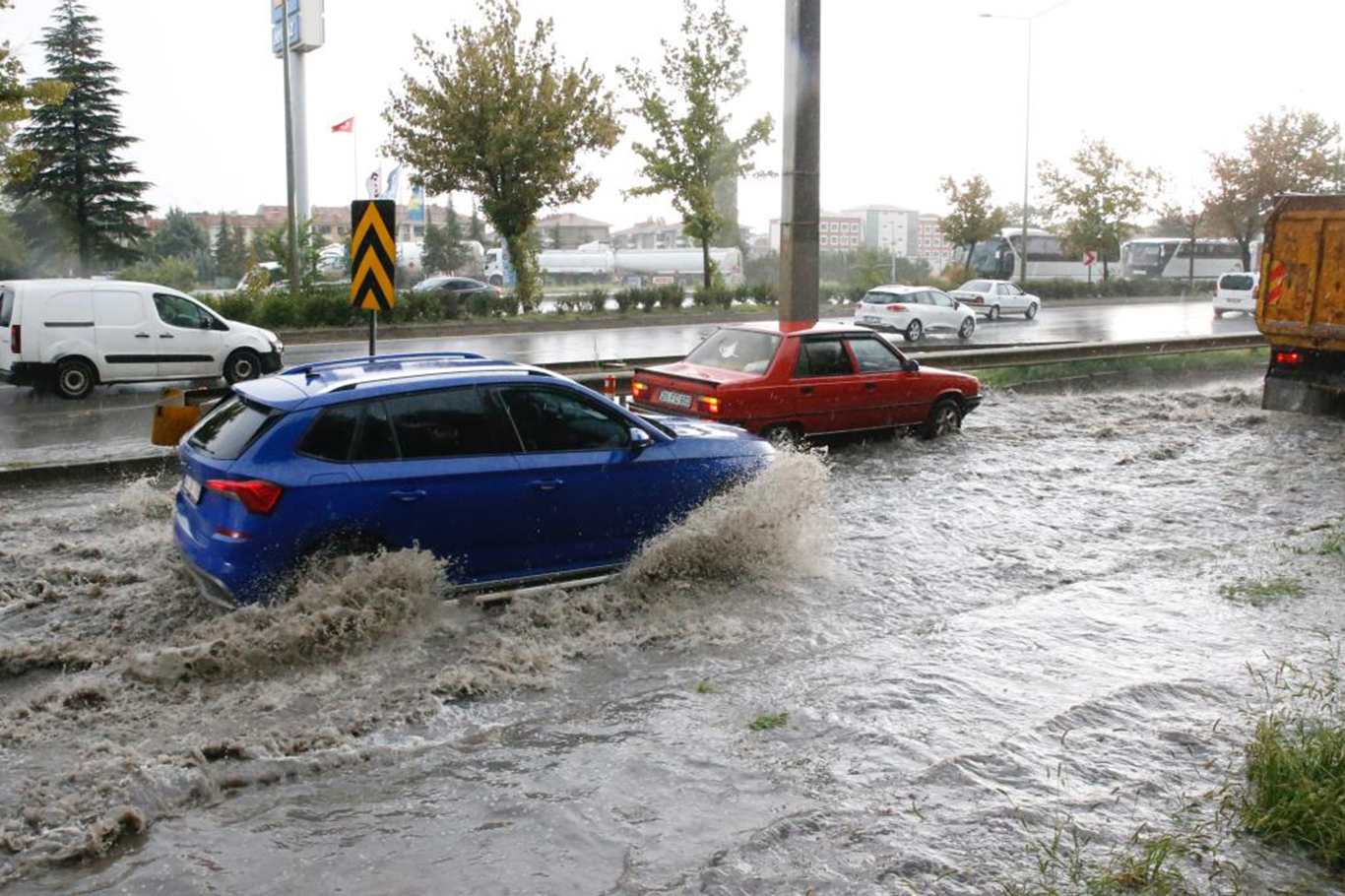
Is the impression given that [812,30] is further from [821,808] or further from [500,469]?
[821,808]

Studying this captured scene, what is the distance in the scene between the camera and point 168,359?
1783cm

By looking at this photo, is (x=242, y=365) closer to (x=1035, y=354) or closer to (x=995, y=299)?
(x=1035, y=354)

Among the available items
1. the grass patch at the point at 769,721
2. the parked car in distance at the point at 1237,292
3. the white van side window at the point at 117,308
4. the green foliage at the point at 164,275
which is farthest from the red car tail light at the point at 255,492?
the parked car in distance at the point at 1237,292

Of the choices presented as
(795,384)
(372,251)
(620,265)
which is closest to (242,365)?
(372,251)

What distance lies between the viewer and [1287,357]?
16.6 meters

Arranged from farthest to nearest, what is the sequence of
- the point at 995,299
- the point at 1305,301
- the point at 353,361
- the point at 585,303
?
the point at 995,299 < the point at 585,303 < the point at 1305,301 < the point at 353,361

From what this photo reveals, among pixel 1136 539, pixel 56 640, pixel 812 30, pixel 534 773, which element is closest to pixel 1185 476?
pixel 1136 539

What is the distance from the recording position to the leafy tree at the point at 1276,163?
57219 millimetres

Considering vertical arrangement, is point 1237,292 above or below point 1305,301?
above

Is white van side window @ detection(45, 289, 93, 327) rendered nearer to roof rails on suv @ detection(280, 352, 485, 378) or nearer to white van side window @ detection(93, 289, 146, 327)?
white van side window @ detection(93, 289, 146, 327)

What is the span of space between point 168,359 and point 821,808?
1548 centimetres

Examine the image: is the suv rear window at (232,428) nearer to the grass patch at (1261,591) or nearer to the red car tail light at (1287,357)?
the grass patch at (1261,591)

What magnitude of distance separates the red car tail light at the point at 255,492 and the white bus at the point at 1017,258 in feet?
165

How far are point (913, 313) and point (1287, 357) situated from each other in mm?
15987
